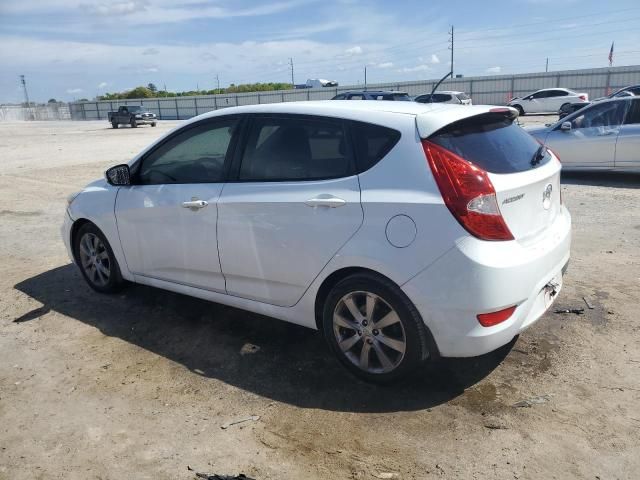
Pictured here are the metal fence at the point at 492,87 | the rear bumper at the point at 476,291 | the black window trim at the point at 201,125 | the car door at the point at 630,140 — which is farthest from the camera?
the metal fence at the point at 492,87

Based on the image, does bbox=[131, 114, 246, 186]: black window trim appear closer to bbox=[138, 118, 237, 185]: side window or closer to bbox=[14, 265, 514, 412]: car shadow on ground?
bbox=[138, 118, 237, 185]: side window

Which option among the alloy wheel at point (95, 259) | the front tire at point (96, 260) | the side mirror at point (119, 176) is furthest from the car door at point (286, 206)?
the alloy wheel at point (95, 259)

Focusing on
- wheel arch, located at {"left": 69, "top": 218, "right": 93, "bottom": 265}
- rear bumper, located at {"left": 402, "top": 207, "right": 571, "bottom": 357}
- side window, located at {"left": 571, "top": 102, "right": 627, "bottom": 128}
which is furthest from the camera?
side window, located at {"left": 571, "top": 102, "right": 627, "bottom": 128}

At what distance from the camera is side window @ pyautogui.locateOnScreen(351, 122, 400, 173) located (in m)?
3.19

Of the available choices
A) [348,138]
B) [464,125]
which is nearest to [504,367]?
[464,125]

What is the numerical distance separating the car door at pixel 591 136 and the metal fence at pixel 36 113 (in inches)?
2957

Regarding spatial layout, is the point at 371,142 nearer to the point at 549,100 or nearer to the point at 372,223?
the point at 372,223

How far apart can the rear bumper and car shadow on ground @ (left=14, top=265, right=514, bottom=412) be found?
47 centimetres

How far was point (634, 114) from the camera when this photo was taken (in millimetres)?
9445

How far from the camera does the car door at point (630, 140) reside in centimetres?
934

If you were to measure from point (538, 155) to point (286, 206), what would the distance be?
Answer: 5.66 ft

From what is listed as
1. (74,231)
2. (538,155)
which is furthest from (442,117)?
(74,231)

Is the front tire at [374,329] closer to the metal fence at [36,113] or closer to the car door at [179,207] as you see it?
the car door at [179,207]

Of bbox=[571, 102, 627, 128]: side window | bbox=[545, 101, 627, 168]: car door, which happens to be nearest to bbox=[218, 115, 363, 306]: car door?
bbox=[545, 101, 627, 168]: car door
